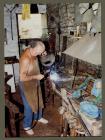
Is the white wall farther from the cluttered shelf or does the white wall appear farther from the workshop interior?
the cluttered shelf

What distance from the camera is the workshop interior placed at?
8.48ft

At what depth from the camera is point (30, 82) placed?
2643 millimetres

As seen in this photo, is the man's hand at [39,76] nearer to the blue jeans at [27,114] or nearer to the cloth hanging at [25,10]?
the blue jeans at [27,114]

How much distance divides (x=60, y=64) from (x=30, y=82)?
0.83ft

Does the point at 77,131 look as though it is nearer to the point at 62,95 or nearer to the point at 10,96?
the point at 62,95

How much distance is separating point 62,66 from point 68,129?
0.45 metres

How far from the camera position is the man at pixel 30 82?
262 centimetres

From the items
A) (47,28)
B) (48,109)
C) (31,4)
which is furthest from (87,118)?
(31,4)

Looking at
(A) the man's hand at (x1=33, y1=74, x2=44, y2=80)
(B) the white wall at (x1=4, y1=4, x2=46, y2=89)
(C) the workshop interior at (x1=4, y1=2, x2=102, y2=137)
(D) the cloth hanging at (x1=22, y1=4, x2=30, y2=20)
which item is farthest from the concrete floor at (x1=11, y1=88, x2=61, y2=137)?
(D) the cloth hanging at (x1=22, y1=4, x2=30, y2=20)

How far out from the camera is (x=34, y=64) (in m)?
2.64

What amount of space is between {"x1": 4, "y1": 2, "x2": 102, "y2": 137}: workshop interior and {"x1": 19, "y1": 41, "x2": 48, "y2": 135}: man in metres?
0.03

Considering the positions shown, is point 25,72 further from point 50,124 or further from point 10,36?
point 50,124

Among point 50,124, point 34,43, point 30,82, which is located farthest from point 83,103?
point 34,43

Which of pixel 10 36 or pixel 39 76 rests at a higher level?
pixel 10 36
